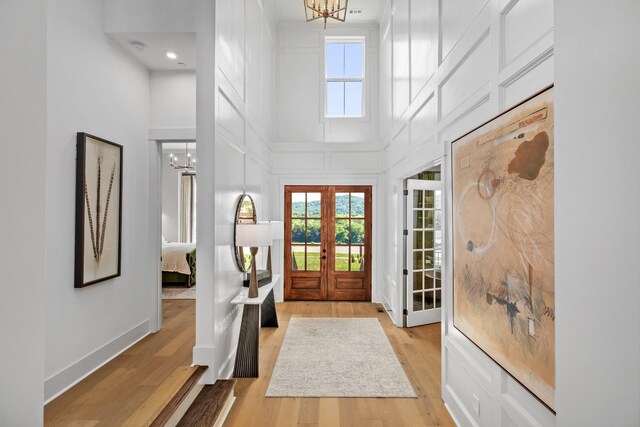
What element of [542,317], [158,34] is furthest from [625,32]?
[158,34]

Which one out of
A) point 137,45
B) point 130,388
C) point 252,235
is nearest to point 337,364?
point 252,235

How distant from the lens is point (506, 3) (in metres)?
1.72

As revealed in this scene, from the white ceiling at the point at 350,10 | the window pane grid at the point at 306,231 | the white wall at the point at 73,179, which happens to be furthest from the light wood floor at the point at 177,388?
the white ceiling at the point at 350,10

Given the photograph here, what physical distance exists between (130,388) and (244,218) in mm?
1785

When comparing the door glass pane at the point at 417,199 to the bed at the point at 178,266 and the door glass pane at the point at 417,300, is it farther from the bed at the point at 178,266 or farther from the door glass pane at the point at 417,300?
the bed at the point at 178,266

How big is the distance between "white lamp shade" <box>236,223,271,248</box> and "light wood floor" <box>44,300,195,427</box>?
1122mm

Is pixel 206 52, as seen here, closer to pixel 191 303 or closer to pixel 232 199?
pixel 232 199

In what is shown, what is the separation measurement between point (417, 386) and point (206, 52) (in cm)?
331

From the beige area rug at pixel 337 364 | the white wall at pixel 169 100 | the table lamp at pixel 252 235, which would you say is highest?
the white wall at pixel 169 100

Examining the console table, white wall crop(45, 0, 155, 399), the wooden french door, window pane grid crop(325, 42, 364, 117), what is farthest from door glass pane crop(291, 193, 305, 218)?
the console table

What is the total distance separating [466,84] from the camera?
2232mm

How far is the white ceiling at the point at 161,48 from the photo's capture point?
298 centimetres

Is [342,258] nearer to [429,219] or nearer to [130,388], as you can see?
[429,219]

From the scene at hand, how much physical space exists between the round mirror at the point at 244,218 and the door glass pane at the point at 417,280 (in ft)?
7.43
